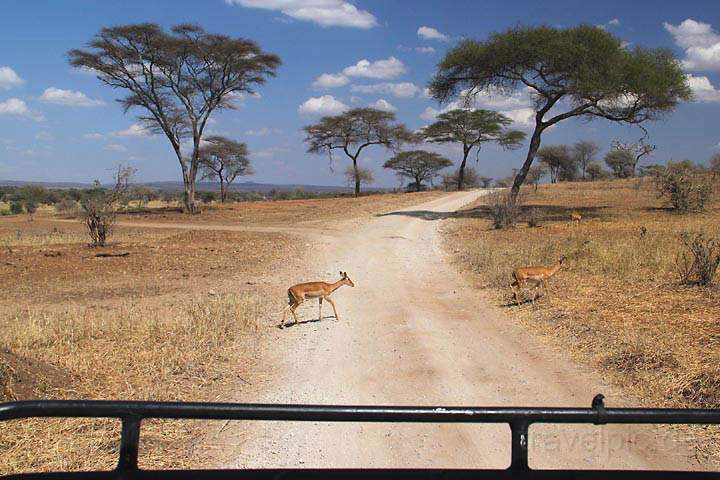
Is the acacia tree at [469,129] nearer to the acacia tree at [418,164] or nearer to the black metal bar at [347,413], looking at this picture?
the acacia tree at [418,164]

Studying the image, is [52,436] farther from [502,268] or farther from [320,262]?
[320,262]

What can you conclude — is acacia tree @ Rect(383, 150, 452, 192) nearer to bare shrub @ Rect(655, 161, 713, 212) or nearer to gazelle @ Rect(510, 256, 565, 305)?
bare shrub @ Rect(655, 161, 713, 212)

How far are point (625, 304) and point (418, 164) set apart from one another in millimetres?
61331

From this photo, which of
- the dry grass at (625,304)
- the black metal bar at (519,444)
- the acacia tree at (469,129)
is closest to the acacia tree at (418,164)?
the acacia tree at (469,129)

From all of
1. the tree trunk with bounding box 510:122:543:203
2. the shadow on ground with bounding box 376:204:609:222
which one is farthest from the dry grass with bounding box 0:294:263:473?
the tree trunk with bounding box 510:122:543:203

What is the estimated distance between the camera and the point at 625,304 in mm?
8984

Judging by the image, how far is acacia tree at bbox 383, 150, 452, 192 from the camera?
68.4 meters

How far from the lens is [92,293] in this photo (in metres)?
12.3

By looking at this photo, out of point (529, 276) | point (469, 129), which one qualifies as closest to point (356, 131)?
point (469, 129)

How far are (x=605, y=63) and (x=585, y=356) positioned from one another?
2001cm

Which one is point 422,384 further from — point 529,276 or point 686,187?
point 686,187

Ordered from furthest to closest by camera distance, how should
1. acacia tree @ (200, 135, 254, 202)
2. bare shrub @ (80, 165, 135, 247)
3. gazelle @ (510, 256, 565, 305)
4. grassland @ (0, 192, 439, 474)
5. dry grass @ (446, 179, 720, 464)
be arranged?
acacia tree @ (200, 135, 254, 202), bare shrub @ (80, 165, 135, 247), gazelle @ (510, 256, 565, 305), dry grass @ (446, 179, 720, 464), grassland @ (0, 192, 439, 474)

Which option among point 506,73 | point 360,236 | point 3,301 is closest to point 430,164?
point 506,73

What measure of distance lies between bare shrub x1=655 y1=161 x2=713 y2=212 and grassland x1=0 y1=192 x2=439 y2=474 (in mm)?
Answer: 16463
